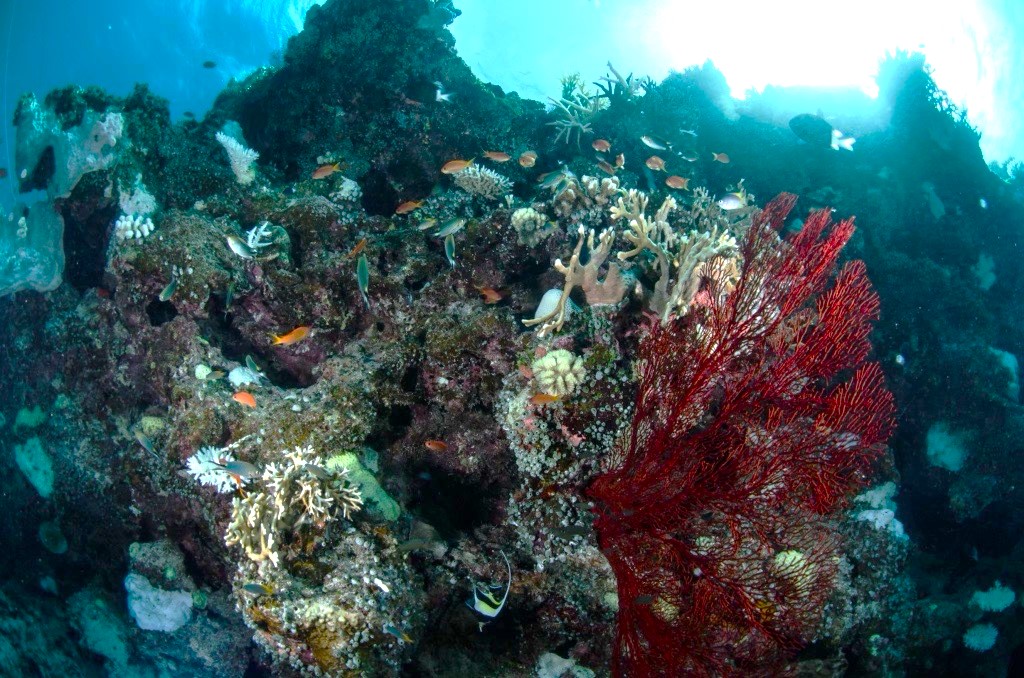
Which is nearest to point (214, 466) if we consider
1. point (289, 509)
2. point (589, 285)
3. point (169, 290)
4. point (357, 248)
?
point (289, 509)

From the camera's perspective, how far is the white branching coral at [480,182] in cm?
763

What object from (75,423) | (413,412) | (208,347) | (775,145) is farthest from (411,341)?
(775,145)

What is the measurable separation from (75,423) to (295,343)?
11.3ft

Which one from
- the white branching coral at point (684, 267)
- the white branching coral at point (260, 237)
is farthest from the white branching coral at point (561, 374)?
the white branching coral at point (260, 237)

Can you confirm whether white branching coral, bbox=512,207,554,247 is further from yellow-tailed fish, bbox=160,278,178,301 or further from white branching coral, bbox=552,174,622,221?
yellow-tailed fish, bbox=160,278,178,301

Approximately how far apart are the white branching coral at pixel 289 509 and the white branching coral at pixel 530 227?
3420mm

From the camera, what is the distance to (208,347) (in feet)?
17.3

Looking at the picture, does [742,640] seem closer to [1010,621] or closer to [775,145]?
[1010,621]

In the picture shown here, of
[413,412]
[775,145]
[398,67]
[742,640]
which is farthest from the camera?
[775,145]

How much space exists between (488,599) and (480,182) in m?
5.83

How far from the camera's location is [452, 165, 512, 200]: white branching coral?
300 inches

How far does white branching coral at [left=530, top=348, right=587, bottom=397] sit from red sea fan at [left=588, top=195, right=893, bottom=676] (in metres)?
0.59

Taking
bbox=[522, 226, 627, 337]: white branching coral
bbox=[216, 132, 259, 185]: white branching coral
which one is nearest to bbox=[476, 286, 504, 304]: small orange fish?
bbox=[522, 226, 627, 337]: white branching coral

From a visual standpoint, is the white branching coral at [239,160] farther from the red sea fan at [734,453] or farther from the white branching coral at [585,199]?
the red sea fan at [734,453]
